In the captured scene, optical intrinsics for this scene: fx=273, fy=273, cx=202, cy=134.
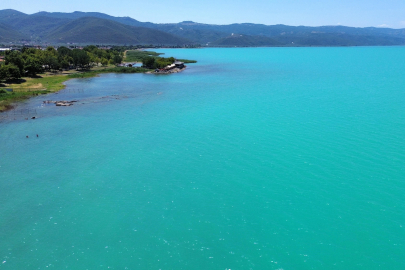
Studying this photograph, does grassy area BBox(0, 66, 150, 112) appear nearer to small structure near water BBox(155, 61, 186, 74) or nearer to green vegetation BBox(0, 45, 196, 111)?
green vegetation BBox(0, 45, 196, 111)

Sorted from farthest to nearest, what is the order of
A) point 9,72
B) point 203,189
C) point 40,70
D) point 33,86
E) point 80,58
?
point 80,58 → point 40,70 → point 33,86 → point 9,72 → point 203,189

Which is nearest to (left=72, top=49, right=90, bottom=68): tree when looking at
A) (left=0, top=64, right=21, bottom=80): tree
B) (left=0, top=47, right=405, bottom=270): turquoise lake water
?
(left=0, top=64, right=21, bottom=80): tree

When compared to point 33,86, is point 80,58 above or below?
above

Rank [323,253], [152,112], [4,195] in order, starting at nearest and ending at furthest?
[323,253] → [4,195] → [152,112]

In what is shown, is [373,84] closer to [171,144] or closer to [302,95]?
[302,95]

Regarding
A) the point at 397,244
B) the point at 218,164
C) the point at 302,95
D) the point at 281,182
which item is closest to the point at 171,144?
the point at 218,164

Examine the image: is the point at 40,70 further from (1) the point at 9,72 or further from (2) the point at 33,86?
(2) the point at 33,86

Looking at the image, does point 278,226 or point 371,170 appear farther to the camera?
point 371,170

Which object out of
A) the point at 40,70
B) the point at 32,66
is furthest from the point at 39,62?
the point at 32,66

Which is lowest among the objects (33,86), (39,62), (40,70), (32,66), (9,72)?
(33,86)
